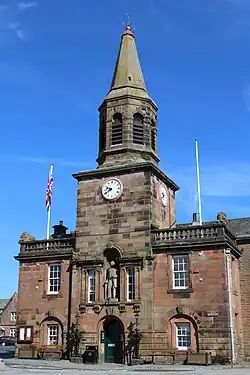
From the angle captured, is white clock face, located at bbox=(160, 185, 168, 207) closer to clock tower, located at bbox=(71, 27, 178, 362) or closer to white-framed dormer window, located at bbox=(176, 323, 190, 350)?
clock tower, located at bbox=(71, 27, 178, 362)

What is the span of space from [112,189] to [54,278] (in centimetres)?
719

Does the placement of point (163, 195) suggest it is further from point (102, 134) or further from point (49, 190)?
point (49, 190)

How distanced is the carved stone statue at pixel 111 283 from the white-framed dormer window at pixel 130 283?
94 cm

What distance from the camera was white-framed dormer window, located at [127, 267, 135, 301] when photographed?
1288 inches

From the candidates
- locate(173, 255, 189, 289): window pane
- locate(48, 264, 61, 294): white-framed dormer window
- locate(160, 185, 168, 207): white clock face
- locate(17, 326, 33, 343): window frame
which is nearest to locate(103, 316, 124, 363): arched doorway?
locate(173, 255, 189, 289): window pane

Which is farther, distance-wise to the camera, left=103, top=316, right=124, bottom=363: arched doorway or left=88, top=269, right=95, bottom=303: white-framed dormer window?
left=88, top=269, right=95, bottom=303: white-framed dormer window

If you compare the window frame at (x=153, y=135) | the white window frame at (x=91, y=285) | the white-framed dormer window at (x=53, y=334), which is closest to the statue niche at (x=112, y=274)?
the white window frame at (x=91, y=285)

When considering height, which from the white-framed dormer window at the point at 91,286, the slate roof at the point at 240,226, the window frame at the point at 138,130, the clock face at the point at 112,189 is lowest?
the white-framed dormer window at the point at 91,286

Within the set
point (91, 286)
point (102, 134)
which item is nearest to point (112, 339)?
point (91, 286)

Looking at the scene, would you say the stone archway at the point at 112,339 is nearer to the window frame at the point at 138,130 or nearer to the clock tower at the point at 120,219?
the clock tower at the point at 120,219

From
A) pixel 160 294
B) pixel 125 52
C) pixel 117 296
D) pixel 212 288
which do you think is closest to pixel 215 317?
pixel 212 288

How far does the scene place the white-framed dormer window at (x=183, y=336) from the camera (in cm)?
3086

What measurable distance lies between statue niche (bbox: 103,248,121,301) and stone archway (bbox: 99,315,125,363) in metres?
1.37

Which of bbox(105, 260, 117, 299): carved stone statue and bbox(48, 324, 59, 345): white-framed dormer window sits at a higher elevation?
bbox(105, 260, 117, 299): carved stone statue
